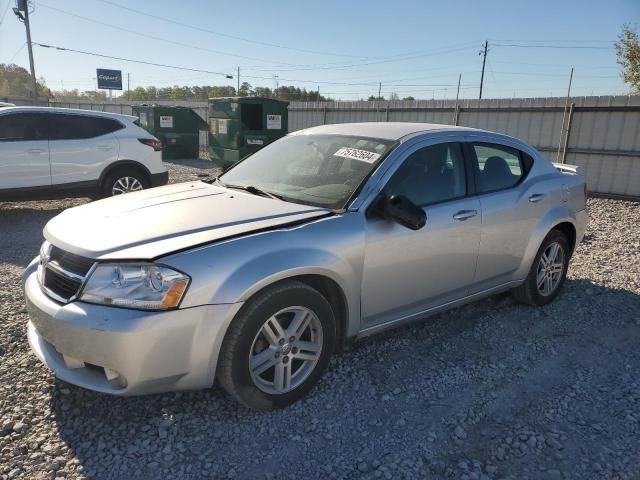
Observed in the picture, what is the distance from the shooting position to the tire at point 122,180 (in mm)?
7899

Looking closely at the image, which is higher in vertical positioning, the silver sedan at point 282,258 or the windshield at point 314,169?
the windshield at point 314,169

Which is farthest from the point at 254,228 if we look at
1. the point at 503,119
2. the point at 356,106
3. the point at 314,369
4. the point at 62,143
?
the point at 356,106

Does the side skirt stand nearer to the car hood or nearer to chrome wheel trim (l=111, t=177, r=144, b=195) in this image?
the car hood

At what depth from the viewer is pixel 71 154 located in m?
7.50

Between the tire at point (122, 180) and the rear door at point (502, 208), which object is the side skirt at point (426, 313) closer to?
the rear door at point (502, 208)

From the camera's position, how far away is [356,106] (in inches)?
623

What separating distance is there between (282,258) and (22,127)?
20.9 feet

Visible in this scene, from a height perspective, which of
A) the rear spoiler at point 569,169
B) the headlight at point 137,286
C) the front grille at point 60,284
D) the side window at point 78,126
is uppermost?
the side window at point 78,126

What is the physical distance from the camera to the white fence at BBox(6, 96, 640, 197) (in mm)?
10500

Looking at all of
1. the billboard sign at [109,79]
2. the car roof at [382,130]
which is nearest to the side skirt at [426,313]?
the car roof at [382,130]

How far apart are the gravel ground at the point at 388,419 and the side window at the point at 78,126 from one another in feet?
14.4

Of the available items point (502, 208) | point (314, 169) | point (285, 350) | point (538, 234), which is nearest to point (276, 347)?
point (285, 350)

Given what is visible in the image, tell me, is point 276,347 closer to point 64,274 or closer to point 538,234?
point 64,274

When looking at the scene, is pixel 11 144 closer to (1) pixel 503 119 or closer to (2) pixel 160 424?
(2) pixel 160 424
